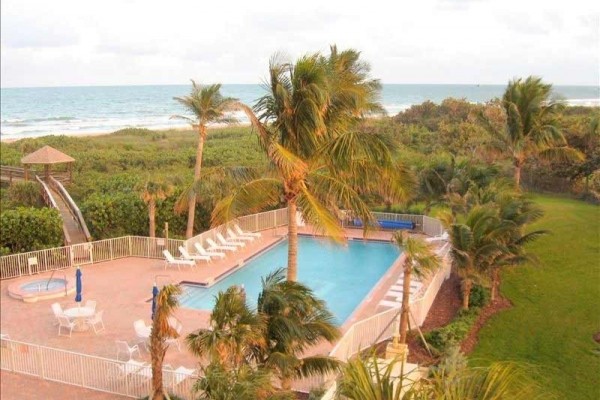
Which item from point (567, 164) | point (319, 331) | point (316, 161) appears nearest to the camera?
point (319, 331)

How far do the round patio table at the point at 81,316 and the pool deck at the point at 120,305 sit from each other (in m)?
0.14

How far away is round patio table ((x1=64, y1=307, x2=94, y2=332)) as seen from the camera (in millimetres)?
12898

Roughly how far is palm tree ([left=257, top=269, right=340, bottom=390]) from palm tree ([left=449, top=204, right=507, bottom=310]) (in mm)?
5744

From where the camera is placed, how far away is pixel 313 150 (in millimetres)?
9891

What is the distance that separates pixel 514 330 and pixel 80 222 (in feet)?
49.7

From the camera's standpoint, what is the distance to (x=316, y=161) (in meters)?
10.1

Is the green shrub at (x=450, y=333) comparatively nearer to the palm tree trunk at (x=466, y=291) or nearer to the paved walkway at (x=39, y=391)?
the palm tree trunk at (x=466, y=291)

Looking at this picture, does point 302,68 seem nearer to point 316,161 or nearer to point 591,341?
point 316,161

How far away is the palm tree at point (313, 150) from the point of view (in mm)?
9320

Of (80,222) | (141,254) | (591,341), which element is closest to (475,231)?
(591,341)

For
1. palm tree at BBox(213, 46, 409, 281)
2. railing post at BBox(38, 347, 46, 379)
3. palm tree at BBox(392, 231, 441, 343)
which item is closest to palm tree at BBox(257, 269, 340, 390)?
palm tree at BBox(213, 46, 409, 281)

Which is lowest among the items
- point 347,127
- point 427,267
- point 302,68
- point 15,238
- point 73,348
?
point 73,348

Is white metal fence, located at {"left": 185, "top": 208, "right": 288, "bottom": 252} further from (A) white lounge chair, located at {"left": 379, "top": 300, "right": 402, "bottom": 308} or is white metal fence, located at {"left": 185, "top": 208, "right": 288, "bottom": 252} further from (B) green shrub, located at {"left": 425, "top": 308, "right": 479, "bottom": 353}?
(B) green shrub, located at {"left": 425, "top": 308, "right": 479, "bottom": 353}

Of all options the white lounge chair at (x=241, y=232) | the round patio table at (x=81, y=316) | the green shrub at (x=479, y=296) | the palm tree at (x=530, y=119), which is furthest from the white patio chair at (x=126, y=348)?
the palm tree at (x=530, y=119)
